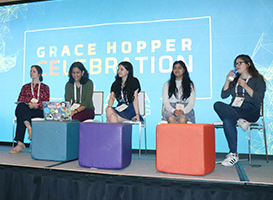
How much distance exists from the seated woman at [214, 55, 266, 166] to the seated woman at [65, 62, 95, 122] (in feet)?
5.21

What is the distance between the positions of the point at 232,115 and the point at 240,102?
0.86 feet

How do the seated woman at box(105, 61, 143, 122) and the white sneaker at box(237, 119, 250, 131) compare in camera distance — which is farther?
the seated woman at box(105, 61, 143, 122)

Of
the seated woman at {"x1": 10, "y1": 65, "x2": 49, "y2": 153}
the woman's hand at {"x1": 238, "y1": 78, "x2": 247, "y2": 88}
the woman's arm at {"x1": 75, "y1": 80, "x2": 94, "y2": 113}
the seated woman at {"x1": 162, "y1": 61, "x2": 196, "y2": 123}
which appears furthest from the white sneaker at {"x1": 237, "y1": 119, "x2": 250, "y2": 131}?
the seated woman at {"x1": 10, "y1": 65, "x2": 49, "y2": 153}

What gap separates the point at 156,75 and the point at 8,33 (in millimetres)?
2906

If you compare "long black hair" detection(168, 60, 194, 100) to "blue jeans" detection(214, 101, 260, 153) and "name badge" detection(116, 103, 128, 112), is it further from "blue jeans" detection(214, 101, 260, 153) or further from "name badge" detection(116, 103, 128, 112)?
"name badge" detection(116, 103, 128, 112)

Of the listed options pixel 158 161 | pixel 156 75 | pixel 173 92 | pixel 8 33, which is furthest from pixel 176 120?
pixel 8 33

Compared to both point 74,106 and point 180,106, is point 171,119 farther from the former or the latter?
point 74,106

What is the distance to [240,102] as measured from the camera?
290 centimetres

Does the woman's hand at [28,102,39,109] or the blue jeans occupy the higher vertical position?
the woman's hand at [28,102,39,109]

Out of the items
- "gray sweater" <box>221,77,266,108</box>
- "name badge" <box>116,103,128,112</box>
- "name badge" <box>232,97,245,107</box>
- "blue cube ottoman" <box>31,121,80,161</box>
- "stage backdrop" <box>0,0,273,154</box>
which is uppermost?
"stage backdrop" <box>0,0,273,154</box>

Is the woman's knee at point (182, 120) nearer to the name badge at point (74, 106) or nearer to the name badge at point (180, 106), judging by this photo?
the name badge at point (180, 106)

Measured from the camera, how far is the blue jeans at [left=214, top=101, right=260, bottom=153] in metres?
2.66

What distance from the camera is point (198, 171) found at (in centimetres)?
208

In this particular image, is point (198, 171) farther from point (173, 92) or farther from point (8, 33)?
point (8, 33)
